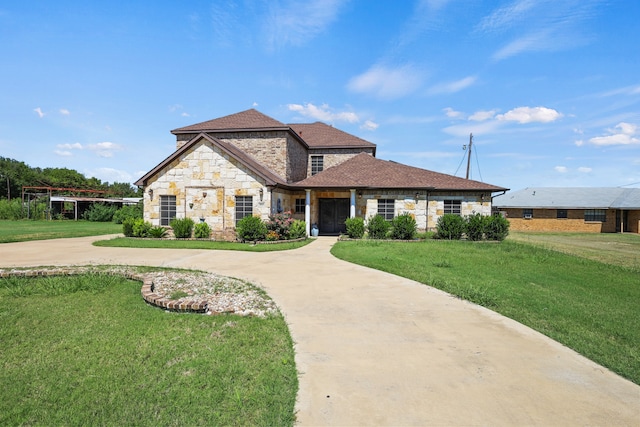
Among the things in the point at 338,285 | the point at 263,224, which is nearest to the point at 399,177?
the point at 263,224

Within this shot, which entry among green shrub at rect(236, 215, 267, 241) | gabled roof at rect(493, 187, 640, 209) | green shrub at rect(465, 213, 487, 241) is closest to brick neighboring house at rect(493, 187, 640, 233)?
gabled roof at rect(493, 187, 640, 209)

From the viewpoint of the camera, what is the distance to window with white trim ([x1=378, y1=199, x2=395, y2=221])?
20016mm

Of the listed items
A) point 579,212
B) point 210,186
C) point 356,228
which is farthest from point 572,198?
point 210,186

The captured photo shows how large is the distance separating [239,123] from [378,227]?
11427 millimetres

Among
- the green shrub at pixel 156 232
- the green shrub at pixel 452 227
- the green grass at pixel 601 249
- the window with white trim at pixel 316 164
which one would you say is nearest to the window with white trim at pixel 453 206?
the green shrub at pixel 452 227

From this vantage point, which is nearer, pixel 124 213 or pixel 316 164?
pixel 316 164

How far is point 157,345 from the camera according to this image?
4402 mm

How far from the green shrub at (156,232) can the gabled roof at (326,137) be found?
477 inches

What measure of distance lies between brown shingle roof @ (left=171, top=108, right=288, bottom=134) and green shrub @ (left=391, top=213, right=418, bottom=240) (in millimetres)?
8834

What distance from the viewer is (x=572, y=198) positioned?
33500 millimetres

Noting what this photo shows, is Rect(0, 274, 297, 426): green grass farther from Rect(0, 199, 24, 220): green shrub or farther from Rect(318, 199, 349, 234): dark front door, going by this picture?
Rect(0, 199, 24, 220): green shrub

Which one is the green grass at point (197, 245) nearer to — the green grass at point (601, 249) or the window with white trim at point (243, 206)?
the window with white trim at point (243, 206)

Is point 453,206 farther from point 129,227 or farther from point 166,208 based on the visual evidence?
point 129,227

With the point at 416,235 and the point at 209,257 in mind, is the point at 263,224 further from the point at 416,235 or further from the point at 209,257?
the point at 416,235
